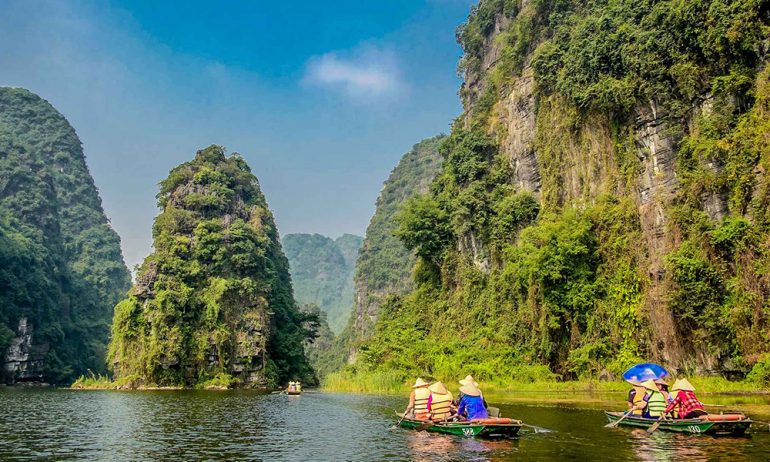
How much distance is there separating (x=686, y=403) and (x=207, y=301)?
42.9 meters

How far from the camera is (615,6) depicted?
94.5ft

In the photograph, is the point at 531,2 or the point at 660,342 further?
the point at 531,2

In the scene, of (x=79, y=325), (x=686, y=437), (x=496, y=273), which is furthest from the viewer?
(x=79, y=325)

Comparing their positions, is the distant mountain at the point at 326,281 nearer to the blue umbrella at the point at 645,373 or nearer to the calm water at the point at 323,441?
the calm water at the point at 323,441

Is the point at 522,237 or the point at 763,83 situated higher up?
the point at 763,83

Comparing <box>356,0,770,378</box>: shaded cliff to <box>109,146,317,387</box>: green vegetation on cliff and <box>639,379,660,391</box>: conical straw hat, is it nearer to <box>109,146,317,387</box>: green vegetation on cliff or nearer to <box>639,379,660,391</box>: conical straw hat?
<box>639,379,660,391</box>: conical straw hat

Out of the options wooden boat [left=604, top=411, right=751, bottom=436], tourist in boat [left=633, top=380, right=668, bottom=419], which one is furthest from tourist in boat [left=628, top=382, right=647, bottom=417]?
wooden boat [left=604, top=411, right=751, bottom=436]

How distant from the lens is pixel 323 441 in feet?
44.6

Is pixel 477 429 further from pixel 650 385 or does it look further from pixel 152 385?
pixel 152 385

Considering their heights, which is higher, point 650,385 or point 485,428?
point 650,385

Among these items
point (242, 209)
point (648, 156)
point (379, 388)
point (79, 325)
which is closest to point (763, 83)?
point (648, 156)

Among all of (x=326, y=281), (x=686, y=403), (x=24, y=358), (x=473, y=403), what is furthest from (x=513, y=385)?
(x=326, y=281)

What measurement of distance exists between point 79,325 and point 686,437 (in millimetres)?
77414

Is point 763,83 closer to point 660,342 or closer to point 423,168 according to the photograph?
point 660,342
